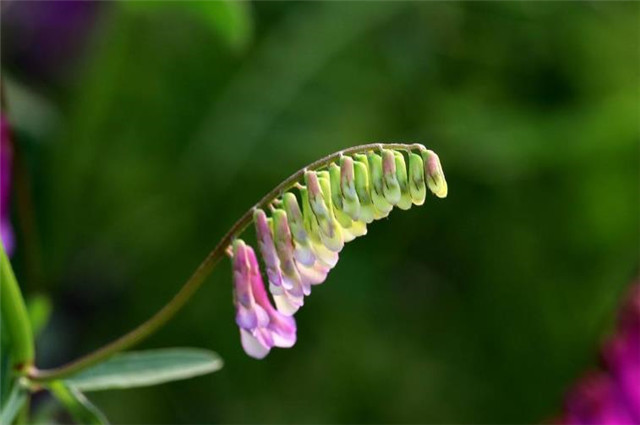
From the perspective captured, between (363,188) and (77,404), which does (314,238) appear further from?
(77,404)

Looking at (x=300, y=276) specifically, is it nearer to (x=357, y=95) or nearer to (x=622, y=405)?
(x=622, y=405)

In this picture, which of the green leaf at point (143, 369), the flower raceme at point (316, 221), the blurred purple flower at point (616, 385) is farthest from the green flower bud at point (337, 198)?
the blurred purple flower at point (616, 385)

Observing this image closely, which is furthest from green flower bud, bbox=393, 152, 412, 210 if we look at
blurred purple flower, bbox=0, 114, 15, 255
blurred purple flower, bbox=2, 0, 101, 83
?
blurred purple flower, bbox=2, 0, 101, 83

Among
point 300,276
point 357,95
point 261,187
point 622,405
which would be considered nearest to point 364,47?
point 357,95

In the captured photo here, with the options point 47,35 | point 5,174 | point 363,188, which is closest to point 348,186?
point 363,188

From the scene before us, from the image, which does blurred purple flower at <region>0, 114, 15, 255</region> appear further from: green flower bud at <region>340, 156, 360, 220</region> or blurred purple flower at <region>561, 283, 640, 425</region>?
blurred purple flower at <region>561, 283, 640, 425</region>

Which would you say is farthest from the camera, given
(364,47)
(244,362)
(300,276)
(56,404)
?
(364,47)
